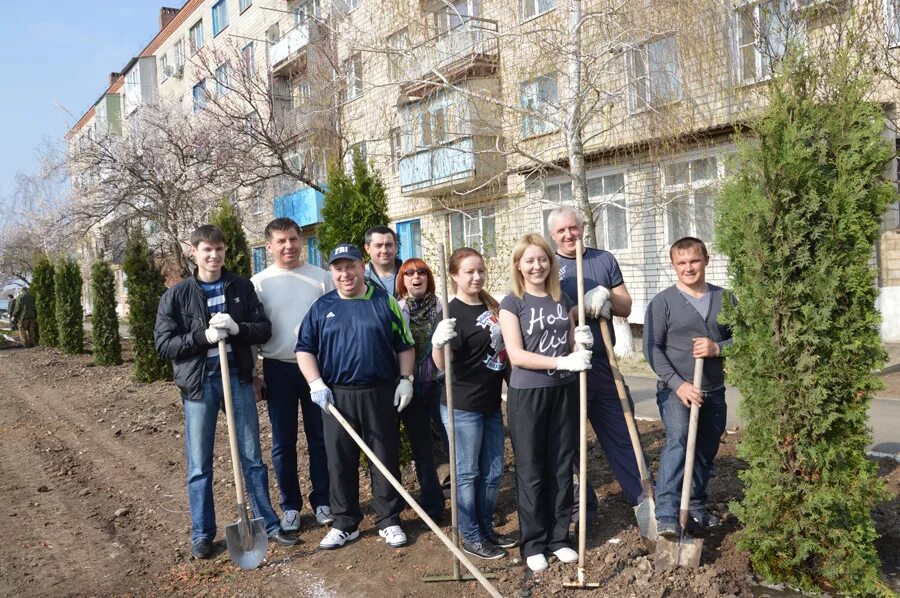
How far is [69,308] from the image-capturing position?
19375mm

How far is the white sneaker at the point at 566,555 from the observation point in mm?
4145

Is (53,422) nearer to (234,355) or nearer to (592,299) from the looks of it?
(234,355)

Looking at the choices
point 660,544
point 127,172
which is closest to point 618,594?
point 660,544

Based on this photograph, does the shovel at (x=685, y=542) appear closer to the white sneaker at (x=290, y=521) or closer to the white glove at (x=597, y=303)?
the white glove at (x=597, y=303)

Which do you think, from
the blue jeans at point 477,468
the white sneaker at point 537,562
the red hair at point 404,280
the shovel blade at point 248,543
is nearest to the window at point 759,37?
the red hair at point 404,280

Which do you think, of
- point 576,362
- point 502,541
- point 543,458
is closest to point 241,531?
point 502,541

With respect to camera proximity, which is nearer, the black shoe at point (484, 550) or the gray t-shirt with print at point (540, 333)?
the gray t-shirt with print at point (540, 333)

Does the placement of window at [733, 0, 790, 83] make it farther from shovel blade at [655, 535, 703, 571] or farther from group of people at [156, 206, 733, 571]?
shovel blade at [655, 535, 703, 571]

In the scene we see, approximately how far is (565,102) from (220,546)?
7.74 m

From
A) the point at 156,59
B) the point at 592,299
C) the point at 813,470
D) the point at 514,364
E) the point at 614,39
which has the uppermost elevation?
the point at 156,59

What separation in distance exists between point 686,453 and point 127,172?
1770cm

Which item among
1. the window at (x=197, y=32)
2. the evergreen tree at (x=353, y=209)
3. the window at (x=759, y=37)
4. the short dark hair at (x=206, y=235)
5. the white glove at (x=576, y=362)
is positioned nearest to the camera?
the white glove at (x=576, y=362)

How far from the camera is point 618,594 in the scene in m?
3.80

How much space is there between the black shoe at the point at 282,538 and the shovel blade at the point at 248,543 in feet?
0.89
